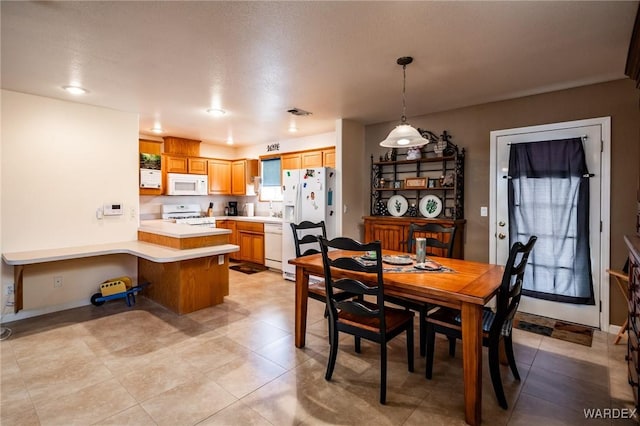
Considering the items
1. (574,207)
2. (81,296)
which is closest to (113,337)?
(81,296)

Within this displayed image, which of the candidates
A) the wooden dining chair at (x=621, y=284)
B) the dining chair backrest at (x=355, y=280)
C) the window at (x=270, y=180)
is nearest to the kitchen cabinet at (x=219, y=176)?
the window at (x=270, y=180)

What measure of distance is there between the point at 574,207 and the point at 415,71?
2.17m

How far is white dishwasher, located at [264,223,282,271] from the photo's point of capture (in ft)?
17.9

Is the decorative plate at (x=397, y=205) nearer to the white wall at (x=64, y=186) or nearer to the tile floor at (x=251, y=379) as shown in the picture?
the tile floor at (x=251, y=379)

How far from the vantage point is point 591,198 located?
3.19 meters

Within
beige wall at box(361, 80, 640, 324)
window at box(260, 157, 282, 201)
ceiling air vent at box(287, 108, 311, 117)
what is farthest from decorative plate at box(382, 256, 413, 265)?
window at box(260, 157, 282, 201)

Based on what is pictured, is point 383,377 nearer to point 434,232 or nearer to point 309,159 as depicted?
point 434,232

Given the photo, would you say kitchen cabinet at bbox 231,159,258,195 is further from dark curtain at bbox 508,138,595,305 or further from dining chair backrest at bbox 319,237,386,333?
dining chair backrest at bbox 319,237,386,333

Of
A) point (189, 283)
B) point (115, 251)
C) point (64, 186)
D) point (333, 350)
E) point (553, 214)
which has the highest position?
point (64, 186)

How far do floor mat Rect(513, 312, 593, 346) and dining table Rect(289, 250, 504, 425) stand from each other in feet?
4.14

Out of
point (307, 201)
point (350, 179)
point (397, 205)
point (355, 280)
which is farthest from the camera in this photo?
point (307, 201)

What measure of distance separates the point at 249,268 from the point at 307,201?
6.23ft

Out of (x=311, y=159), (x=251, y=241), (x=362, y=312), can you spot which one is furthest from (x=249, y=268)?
(x=362, y=312)

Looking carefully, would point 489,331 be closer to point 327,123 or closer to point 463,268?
point 463,268
